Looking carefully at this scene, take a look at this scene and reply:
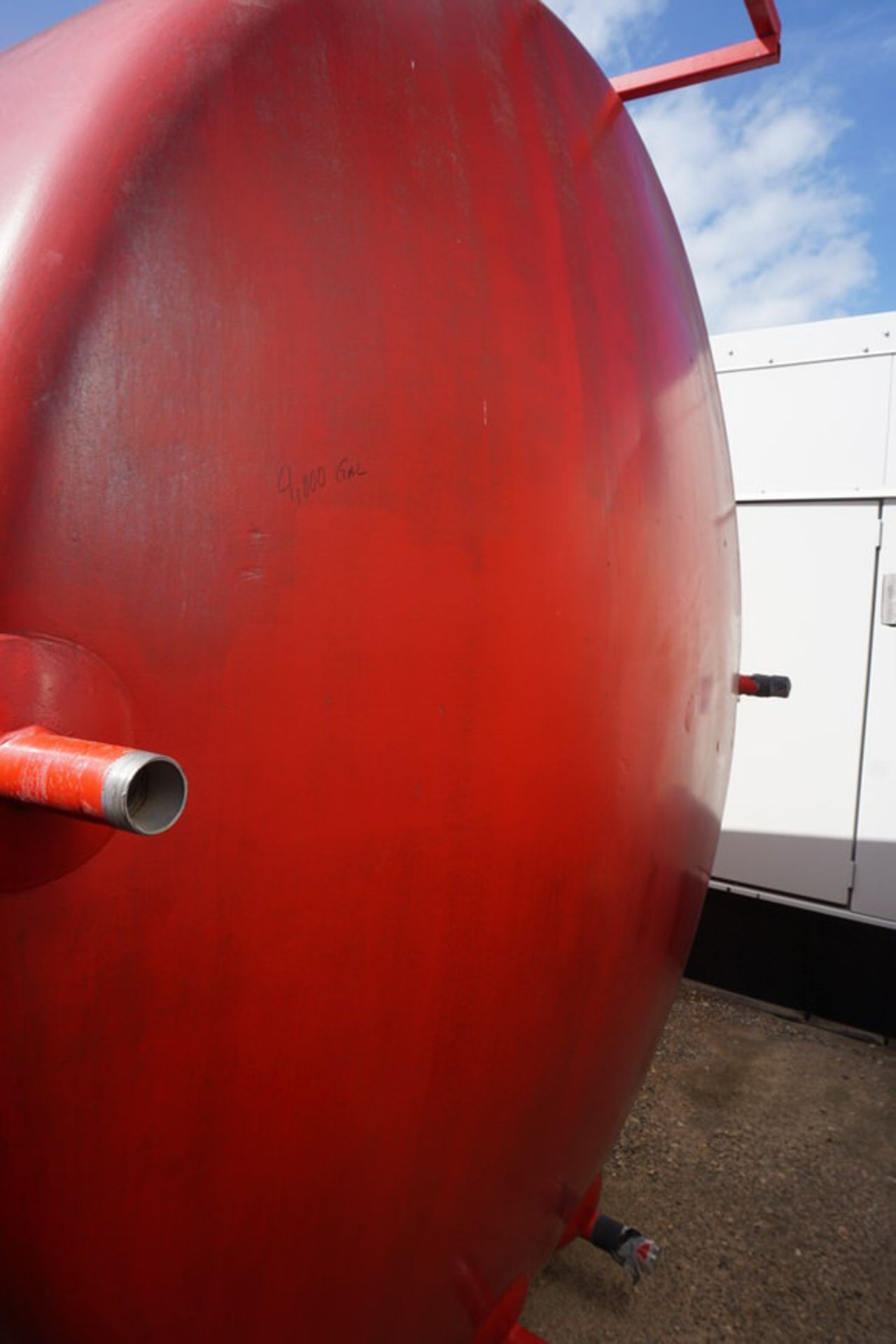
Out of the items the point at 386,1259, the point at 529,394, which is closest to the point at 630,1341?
the point at 386,1259

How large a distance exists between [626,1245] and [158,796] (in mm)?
1290

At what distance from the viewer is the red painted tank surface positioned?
0.57 meters

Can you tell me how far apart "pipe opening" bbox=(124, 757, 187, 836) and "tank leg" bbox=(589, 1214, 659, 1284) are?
1262 millimetres

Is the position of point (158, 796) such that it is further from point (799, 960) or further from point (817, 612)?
point (799, 960)

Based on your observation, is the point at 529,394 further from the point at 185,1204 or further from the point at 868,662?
the point at 868,662

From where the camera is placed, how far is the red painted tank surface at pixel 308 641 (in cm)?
57

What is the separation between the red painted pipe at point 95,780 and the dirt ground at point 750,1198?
5.71 feet

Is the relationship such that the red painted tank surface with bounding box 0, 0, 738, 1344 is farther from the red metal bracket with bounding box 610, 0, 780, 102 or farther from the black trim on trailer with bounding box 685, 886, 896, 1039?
the black trim on trailer with bounding box 685, 886, 896, 1039

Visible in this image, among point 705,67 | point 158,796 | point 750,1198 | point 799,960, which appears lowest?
point 750,1198

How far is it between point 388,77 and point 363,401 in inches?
12.1

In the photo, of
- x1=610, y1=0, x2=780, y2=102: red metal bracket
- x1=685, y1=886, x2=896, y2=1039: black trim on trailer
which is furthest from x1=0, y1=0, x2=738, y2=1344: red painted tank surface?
x1=685, y1=886, x2=896, y2=1039: black trim on trailer

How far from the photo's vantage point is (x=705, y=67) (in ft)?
4.65

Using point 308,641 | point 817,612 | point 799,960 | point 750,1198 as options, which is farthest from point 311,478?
point 799,960

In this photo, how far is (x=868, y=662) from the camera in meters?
3.04
